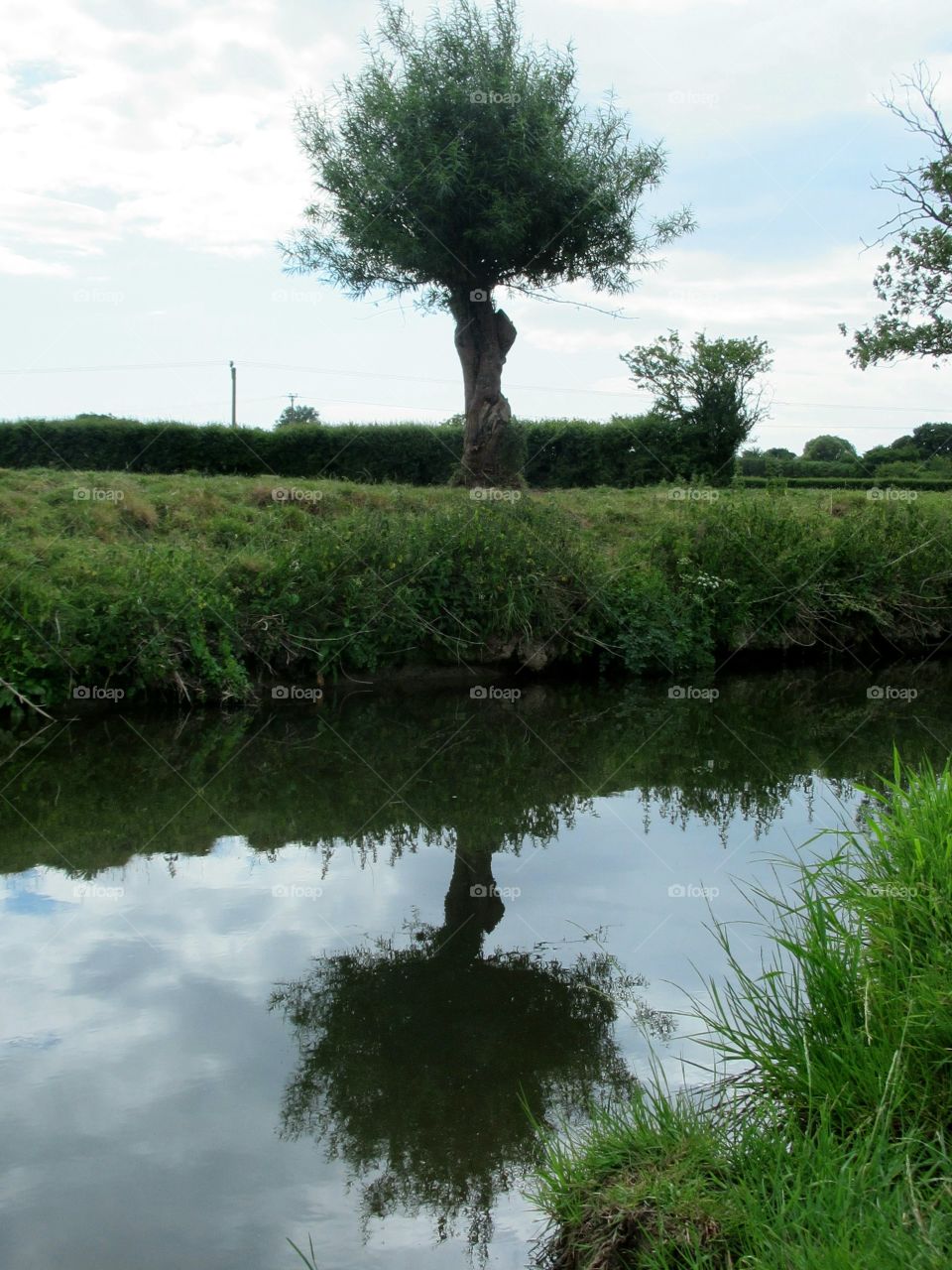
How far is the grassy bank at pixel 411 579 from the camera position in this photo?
10672mm

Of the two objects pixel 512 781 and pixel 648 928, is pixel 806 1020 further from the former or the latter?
pixel 512 781

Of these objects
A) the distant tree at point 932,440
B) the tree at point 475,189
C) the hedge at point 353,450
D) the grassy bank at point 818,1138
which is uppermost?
the tree at point 475,189

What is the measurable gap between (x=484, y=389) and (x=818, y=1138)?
16.3 metres

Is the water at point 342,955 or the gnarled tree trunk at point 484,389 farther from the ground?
the gnarled tree trunk at point 484,389

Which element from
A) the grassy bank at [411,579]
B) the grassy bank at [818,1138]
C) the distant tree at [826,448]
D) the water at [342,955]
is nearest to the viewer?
the grassy bank at [818,1138]

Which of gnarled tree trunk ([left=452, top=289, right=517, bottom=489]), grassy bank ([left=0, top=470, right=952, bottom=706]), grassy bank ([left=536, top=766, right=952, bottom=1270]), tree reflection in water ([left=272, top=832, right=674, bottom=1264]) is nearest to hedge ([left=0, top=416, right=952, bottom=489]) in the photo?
gnarled tree trunk ([left=452, top=289, right=517, bottom=489])

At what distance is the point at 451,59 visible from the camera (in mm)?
17188

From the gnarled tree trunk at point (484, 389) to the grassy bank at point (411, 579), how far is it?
66.6 inches

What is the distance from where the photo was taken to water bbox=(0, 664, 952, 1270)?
11.9 feet

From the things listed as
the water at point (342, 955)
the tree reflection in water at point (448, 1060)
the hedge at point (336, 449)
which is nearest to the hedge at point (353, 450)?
the hedge at point (336, 449)

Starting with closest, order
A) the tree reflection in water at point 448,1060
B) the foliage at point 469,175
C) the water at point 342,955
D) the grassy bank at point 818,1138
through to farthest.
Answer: the grassy bank at point 818,1138, the water at point 342,955, the tree reflection in water at point 448,1060, the foliage at point 469,175

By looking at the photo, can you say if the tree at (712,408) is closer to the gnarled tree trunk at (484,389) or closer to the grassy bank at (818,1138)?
the gnarled tree trunk at (484,389)

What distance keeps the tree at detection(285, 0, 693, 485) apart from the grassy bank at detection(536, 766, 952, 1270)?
1427 cm

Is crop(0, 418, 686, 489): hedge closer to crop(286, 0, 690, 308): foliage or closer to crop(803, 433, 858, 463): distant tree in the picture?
crop(286, 0, 690, 308): foliage
